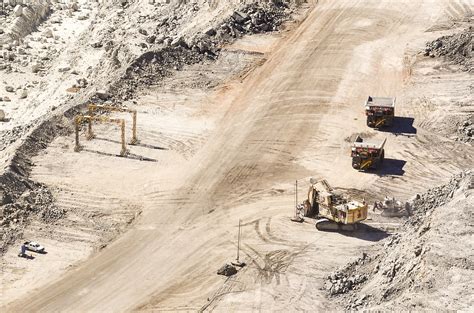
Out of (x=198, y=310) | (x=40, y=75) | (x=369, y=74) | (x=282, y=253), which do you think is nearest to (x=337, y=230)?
(x=282, y=253)

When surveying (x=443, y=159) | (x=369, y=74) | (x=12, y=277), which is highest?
Result: (x=369, y=74)

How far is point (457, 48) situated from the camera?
5359 cm

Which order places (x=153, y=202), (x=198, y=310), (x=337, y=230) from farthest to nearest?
(x=153, y=202) < (x=337, y=230) < (x=198, y=310)

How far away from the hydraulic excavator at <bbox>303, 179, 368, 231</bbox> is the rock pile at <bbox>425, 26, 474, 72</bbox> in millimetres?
17221

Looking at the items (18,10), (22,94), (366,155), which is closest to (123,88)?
(22,94)

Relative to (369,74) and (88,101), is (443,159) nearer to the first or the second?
(369,74)

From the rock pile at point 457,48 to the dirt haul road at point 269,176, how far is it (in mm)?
1577

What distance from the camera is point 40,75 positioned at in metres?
Answer: 59.4

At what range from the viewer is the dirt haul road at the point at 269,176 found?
3447cm

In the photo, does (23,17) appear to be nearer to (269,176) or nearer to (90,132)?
(90,132)

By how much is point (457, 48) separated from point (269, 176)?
Result: 1723 cm

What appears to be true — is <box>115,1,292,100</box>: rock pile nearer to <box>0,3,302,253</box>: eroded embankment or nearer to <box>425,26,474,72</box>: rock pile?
<box>0,3,302,253</box>: eroded embankment

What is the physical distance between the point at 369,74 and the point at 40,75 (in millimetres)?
21615

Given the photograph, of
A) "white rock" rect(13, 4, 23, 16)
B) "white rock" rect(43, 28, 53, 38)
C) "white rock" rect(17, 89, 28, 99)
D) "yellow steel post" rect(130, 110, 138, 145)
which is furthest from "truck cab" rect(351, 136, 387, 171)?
"white rock" rect(13, 4, 23, 16)
